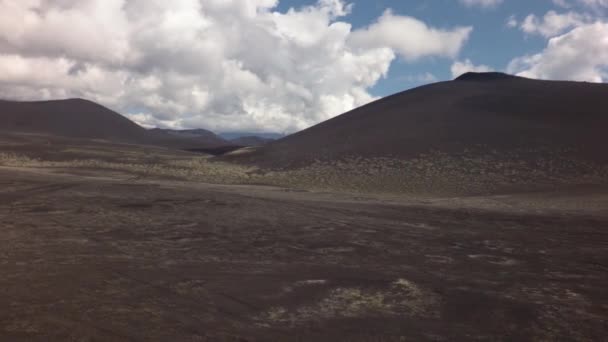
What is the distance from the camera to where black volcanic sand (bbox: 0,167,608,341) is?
606 centimetres

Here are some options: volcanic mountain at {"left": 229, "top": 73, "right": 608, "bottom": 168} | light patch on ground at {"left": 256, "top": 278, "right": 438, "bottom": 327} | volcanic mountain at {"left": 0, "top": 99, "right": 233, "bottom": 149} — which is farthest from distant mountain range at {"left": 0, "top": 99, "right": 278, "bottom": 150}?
light patch on ground at {"left": 256, "top": 278, "right": 438, "bottom": 327}

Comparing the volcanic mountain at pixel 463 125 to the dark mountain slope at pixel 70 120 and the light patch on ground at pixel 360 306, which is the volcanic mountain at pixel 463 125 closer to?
the light patch on ground at pixel 360 306

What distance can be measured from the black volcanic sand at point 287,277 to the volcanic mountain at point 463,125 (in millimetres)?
26010

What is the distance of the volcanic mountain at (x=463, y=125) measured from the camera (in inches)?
1601

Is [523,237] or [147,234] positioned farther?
[523,237]

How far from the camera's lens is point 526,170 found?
33406mm

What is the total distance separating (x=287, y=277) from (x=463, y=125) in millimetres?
42962

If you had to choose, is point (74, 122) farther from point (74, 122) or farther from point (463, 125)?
point (463, 125)

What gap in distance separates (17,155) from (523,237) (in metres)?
43.8

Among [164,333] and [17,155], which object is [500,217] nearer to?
[164,333]

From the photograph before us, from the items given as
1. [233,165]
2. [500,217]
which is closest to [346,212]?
[500,217]

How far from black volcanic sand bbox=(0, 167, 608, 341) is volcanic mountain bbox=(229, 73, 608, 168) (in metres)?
26.0

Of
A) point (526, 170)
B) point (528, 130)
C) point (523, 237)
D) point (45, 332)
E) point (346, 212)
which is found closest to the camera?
point (45, 332)

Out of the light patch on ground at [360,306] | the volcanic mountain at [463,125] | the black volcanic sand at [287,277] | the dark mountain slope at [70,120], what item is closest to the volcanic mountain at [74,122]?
the dark mountain slope at [70,120]
